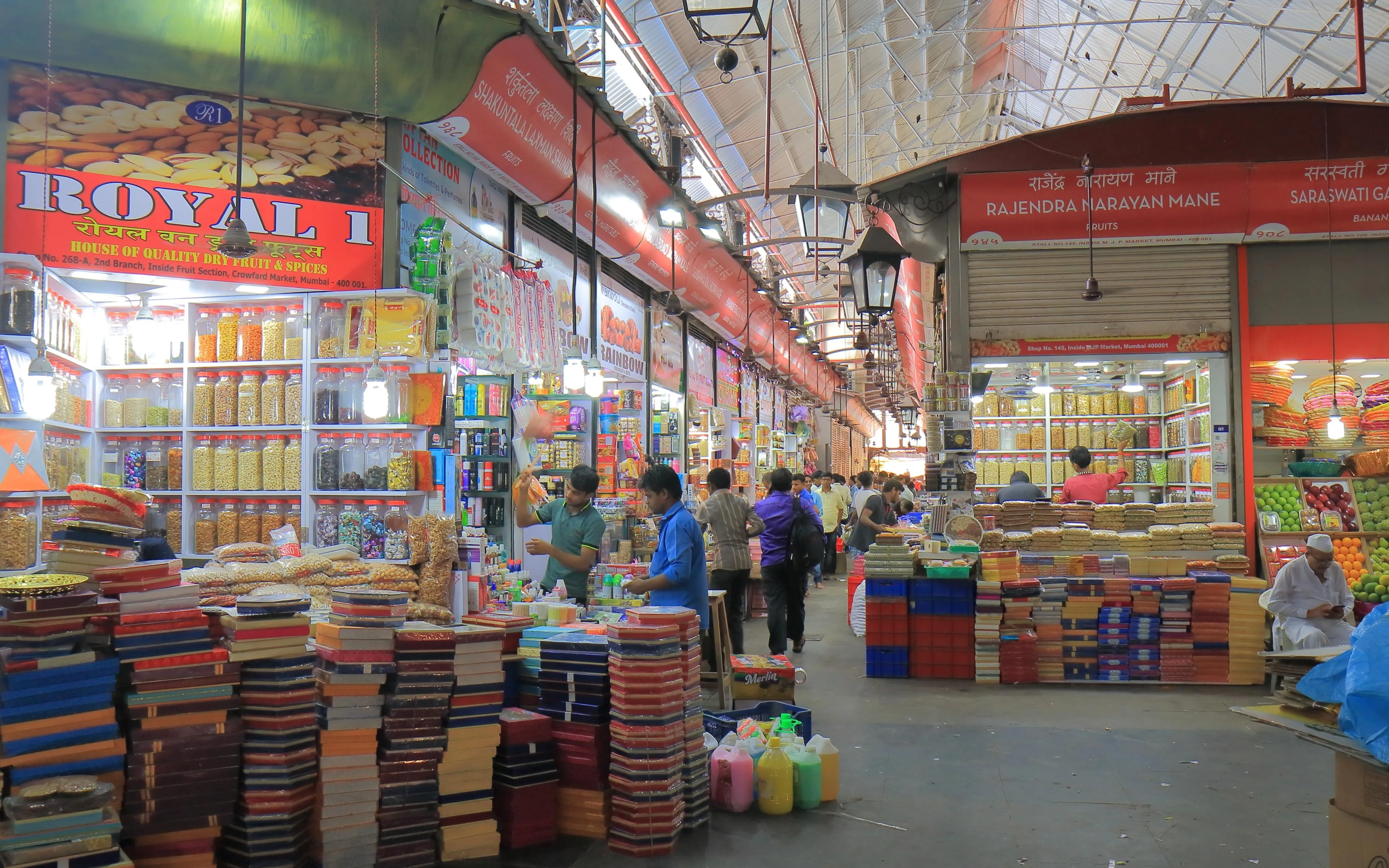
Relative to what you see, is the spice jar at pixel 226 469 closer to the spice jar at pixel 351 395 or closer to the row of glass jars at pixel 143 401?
the row of glass jars at pixel 143 401

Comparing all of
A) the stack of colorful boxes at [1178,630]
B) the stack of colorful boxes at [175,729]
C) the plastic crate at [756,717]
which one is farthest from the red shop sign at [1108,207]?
the stack of colorful boxes at [175,729]

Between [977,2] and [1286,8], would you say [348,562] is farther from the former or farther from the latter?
[1286,8]

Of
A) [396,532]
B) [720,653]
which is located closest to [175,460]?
[396,532]

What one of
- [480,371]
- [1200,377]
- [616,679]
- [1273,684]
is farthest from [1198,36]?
[616,679]

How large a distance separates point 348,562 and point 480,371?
3366 millimetres

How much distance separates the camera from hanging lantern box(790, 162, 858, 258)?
7.01 m

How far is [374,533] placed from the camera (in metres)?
6.16

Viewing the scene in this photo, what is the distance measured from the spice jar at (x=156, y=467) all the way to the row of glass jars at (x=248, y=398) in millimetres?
321

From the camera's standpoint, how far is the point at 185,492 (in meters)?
6.27

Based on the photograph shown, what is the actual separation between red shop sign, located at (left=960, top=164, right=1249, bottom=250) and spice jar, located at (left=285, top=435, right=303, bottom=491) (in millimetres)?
6108

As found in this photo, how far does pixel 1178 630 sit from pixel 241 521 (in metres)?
7.08

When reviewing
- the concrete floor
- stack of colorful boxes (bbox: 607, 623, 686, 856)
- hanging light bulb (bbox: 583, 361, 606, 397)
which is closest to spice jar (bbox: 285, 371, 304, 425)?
hanging light bulb (bbox: 583, 361, 606, 397)

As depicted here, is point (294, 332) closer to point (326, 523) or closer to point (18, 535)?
point (326, 523)

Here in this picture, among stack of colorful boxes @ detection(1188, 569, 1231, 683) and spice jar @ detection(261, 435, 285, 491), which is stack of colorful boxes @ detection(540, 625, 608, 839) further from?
stack of colorful boxes @ detection(1188, 569, 1231, 683)
